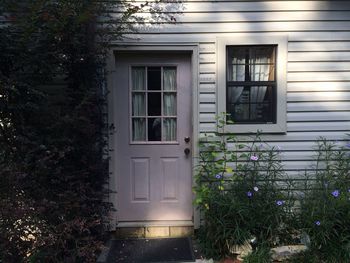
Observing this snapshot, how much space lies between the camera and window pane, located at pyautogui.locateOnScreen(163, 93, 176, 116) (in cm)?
468

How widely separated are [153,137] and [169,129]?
23cm

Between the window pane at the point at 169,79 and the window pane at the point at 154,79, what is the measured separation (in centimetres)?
6

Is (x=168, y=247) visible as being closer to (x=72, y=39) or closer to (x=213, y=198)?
(x=213, y=198)

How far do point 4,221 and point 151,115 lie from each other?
210 centimetres

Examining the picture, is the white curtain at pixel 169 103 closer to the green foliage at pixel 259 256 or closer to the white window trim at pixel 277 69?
the white window trim at pixel 277 69

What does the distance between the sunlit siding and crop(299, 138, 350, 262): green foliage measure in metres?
0.47

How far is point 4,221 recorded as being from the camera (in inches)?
131

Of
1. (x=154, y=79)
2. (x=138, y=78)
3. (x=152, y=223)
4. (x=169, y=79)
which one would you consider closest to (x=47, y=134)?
(x=138, y=78)

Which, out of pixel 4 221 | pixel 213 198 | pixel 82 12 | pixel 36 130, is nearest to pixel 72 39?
pixel 82 12

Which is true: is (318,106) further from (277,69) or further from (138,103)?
(138,103)

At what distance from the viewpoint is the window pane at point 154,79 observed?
15.3 feet

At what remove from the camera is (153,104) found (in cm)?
468

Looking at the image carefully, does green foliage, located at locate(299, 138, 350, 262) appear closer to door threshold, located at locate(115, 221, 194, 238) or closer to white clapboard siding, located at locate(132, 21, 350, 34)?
door threshold, located at locate(115, 221, 194, 238)

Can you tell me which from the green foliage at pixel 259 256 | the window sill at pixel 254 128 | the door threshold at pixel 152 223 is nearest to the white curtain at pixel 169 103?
the window sill at pixel 254 128
